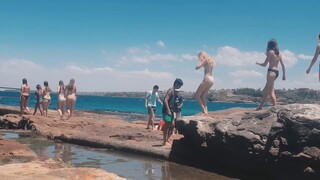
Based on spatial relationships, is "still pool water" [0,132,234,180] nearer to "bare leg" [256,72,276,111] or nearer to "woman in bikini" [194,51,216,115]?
"woman in bikini" [194,51,216,115]

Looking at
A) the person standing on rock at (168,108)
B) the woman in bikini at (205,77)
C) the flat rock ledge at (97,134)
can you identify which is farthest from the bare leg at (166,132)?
the woman in bikini at (205,77)

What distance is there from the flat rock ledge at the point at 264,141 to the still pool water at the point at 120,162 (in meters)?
0.55

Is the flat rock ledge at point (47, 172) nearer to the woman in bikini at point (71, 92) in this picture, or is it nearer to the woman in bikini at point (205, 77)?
the woman in bikini at point (205, 77)

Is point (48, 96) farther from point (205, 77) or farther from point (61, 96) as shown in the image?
point (205, 77)

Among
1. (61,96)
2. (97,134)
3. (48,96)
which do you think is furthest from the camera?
(48,96)

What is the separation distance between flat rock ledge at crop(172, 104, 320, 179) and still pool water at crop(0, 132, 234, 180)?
0.55m

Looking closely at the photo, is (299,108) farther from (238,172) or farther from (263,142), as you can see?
(238,172)

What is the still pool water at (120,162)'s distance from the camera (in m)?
8.70

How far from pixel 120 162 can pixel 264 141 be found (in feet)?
12.1

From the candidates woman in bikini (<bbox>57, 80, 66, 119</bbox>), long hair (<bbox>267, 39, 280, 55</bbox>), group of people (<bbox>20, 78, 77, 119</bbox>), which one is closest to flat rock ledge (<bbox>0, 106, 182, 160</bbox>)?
group of people (<bbox>20, 78, 77, 119</bbox>)


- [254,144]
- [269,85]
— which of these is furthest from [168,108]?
[254,144]

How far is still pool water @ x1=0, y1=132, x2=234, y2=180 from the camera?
28.5 feet

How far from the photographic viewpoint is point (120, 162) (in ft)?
33.1

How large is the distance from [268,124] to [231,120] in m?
0.97
